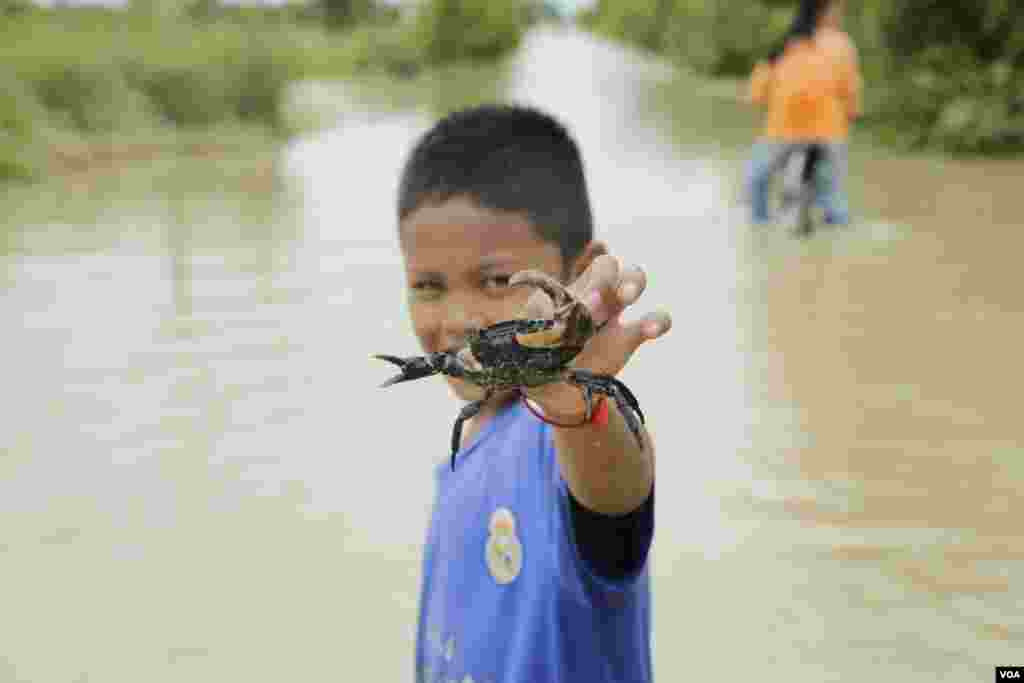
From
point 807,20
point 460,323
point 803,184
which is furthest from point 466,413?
point 807,20

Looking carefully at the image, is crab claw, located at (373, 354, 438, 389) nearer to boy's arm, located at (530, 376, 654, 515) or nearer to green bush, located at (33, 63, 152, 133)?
boy's arm, located at (530, 376, 654, 515)

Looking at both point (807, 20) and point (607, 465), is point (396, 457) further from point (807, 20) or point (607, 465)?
point (807, 20)

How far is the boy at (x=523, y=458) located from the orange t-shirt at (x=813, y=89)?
7624 mm

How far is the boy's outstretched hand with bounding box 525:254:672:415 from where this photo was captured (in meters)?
1.25

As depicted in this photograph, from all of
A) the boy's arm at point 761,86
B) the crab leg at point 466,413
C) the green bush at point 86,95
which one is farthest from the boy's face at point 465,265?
the green bush at point 86,95

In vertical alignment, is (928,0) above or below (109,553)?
Result: above

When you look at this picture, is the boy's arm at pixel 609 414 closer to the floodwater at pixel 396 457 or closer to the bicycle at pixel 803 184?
the floodwater at pixel 396 457

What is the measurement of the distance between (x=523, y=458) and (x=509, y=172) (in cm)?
45

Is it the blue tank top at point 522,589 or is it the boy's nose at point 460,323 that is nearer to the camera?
the blue tank top at point 522,589

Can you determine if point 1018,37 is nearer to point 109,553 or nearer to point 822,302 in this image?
point 822,302

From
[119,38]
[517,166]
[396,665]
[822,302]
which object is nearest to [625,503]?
[517,166]

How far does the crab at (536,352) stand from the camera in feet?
4.08

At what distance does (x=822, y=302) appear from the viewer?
6777 millimetres

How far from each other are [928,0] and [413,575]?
12.3m
